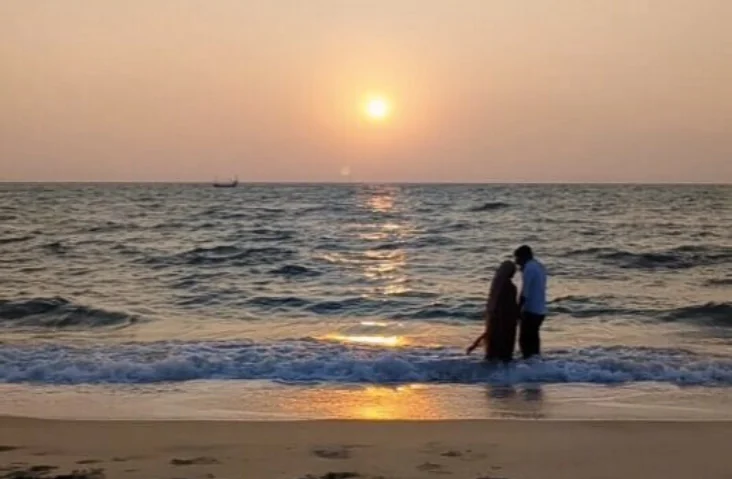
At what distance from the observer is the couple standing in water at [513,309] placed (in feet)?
40.4

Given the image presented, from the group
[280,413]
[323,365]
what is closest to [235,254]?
[323,365]

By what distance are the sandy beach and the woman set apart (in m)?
3.38

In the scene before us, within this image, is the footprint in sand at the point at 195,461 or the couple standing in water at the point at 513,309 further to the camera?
the couple standing in water at the point at 513,309

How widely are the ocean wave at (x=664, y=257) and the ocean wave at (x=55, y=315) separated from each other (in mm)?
14885

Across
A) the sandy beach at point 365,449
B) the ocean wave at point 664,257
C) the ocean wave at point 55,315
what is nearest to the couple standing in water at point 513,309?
the sandy beach at point 365,449

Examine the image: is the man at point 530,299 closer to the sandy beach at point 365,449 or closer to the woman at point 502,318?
the woman at point 502,318

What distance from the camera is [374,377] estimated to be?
1211cm

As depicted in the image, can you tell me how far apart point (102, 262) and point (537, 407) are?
1955 centimetres

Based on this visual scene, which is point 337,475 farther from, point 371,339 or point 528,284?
point 371,339

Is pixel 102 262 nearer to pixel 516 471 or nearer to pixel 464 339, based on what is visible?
pixel 464 339

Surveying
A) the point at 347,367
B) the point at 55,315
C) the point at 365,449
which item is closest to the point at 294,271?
the point at 55,315

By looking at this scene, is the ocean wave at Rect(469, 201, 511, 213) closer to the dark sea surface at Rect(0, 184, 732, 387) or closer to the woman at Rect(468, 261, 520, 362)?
the dark sea surface at Rect(0, 184, 732, 387)

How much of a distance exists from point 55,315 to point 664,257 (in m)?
18.1

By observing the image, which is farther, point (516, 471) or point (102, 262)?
point (102, 262)
